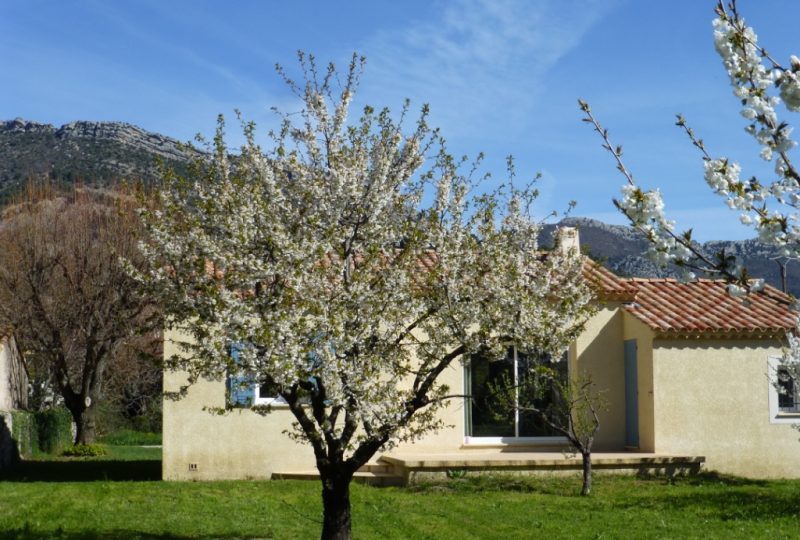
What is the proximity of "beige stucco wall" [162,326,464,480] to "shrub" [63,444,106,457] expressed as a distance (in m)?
8.64

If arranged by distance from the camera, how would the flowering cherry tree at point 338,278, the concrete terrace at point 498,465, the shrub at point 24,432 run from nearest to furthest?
the flowering cherry tree at point 338,278 < the concrete terrace at point 498,465 < the shrub at point 24,432

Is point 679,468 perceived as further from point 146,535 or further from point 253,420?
point 146,535

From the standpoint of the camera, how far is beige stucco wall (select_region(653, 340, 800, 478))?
17.8m

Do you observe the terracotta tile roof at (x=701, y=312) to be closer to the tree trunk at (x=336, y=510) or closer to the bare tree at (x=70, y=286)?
the tree trunk at (x=336, y=510)

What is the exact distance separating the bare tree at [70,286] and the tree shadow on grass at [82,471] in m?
4.10

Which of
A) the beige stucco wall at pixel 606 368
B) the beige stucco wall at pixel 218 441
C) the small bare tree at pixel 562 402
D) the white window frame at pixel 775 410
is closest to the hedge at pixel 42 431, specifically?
the beige stucco wall at pixel 218 441

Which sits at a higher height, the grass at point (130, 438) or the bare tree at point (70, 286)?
the bare tree at point (70, 286)

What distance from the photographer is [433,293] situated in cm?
1017

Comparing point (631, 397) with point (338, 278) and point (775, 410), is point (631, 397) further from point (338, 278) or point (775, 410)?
point (338, 278)

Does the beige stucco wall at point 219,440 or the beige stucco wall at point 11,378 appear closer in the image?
the beige stucco wall at point 219,440

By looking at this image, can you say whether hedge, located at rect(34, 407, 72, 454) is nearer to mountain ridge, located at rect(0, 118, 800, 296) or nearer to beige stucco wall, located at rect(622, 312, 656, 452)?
beige stucco wall, located at rect(622, 312, 656, 452)

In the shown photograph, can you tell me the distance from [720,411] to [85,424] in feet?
55.2

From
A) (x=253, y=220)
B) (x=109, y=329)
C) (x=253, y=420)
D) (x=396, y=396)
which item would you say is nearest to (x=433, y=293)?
(x=396, y=396)

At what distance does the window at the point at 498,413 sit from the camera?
60.0 ft
